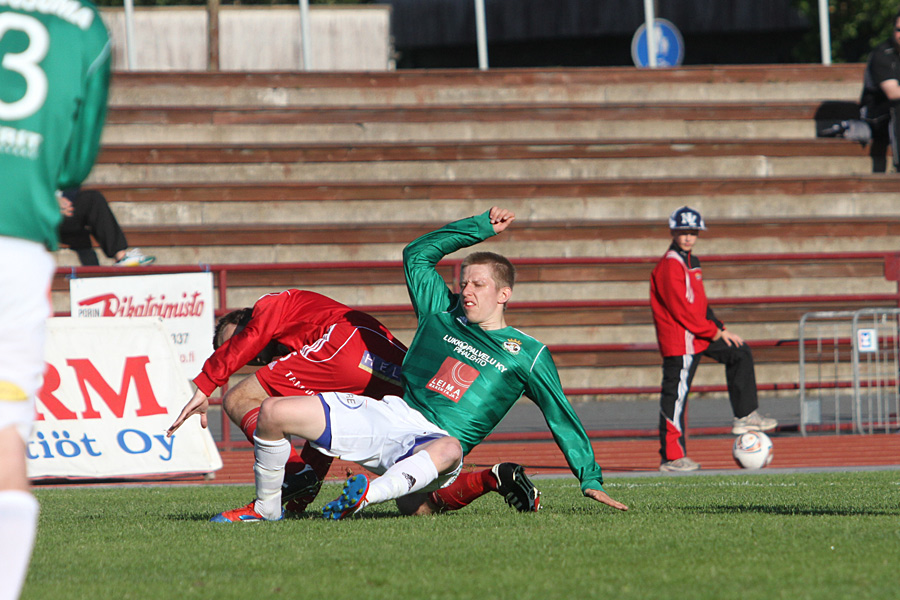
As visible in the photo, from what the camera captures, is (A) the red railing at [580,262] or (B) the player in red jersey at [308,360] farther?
(A) the red railing at [580,262]

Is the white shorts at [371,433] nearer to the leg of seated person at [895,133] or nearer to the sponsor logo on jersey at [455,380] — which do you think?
the sponsor logo on jersey at [455,380]

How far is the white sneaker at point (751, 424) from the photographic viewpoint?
11.0 metres

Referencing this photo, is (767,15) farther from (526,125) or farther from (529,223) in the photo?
(529,223)

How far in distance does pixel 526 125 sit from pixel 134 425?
10.6 meters

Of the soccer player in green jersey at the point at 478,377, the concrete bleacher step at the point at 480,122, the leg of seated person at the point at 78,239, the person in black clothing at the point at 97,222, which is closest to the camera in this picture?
the soccer player in green jersey at the point at 478,377

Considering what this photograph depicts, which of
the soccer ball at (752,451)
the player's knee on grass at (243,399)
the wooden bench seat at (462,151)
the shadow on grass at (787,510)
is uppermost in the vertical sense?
the wooden bench seat at (462,151)

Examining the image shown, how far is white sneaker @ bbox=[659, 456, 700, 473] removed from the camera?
9.45 meters

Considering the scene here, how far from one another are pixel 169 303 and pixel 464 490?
18.5 ft

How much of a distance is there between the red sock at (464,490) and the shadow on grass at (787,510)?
1.01 meters

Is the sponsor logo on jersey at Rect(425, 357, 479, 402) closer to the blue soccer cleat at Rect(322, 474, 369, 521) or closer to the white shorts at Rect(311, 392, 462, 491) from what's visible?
the white shorts at Rect(311, 392, 462, 491)

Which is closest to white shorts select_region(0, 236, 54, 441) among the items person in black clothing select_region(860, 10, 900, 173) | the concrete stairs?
the concrete stairs

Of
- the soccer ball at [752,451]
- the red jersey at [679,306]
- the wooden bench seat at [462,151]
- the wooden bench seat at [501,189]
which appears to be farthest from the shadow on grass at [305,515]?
the wooden bench seat at [462,151]

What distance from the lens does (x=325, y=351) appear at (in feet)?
20.8

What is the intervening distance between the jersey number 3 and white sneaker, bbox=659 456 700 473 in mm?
7321
